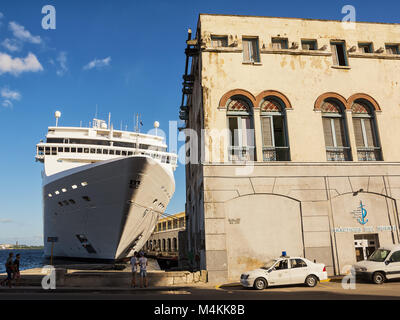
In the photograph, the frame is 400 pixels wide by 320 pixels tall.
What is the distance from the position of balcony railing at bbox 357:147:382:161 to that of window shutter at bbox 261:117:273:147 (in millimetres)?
4788

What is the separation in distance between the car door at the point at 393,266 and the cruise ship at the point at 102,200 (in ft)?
47.1

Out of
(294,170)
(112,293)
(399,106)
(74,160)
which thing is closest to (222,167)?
(294,170)

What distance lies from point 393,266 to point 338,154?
5.86m

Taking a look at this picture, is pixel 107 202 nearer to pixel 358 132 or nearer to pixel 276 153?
pixel 276 153

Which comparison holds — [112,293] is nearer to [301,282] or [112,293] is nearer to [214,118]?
[301,282]

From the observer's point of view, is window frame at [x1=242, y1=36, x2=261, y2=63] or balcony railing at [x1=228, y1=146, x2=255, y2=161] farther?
window frame at [x1=242, y1=36, x2=261, y2=63]

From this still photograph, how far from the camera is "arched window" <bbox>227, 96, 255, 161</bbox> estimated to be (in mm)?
15086

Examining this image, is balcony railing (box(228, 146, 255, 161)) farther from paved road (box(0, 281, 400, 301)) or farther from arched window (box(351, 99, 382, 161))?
paved road (box(0, 281, 400, 301))

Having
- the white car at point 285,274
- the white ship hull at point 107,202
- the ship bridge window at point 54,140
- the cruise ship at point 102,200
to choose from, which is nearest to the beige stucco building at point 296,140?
the white car at point 285,274

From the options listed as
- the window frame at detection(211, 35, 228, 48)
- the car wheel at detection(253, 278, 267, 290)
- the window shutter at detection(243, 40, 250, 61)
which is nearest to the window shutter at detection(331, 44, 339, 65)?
the window shutter at detection(243, 40, 250, 61)

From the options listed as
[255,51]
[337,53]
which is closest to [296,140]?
[255,51]

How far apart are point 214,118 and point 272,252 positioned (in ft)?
22.6

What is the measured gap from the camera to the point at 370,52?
17141mm

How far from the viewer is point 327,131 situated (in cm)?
1596
